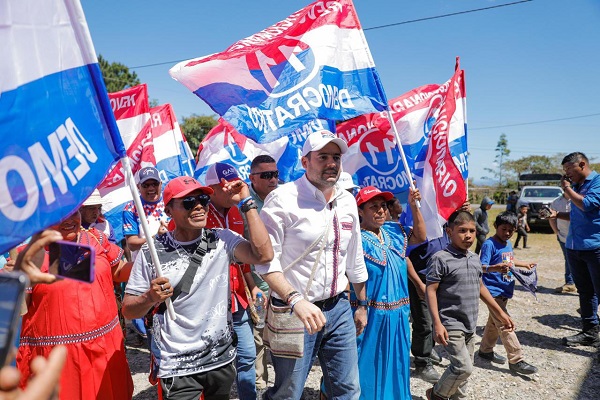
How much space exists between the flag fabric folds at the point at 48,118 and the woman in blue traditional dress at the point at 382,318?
2039 mm

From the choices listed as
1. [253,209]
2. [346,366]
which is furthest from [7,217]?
[346,366]

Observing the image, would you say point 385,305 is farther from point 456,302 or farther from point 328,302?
point 328,302

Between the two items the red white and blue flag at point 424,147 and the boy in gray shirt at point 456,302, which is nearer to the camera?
the boy in gray shirt at point 456,302

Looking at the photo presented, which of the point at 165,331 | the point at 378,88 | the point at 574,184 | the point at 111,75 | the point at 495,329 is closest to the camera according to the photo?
the point at 165,331

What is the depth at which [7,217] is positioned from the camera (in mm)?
1340

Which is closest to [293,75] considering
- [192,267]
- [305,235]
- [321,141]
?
[321,141]

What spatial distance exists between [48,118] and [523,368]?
4.48m

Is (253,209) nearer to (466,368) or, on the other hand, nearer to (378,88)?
(378,88)

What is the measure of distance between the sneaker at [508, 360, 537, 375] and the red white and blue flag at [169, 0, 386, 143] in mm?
2860

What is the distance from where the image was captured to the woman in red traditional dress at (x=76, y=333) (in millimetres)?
2332

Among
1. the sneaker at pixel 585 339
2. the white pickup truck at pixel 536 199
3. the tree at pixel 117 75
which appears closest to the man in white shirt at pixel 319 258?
the sneaker at pixel 585 339

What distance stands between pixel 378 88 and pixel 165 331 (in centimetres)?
246

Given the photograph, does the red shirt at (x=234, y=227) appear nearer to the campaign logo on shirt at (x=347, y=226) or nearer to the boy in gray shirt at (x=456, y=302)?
the campaign logo on shirt at (x=347, y=226)

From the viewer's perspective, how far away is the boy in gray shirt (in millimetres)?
3271
